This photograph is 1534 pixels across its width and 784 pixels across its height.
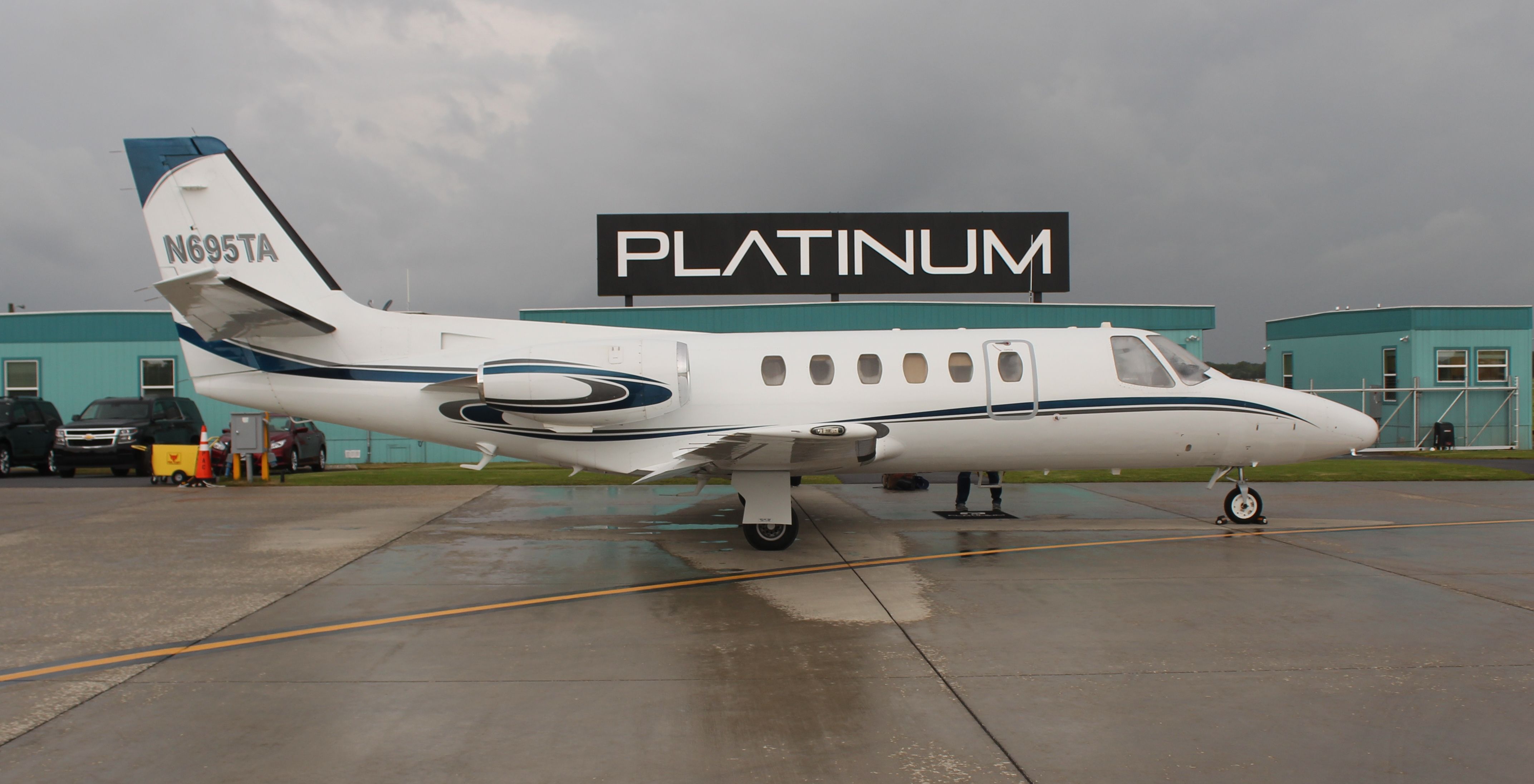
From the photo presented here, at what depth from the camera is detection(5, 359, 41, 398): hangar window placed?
26516mm

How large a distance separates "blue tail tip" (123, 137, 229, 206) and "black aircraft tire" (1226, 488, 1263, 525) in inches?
596

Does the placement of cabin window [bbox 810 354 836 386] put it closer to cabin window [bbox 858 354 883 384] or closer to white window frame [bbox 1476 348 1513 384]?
cabin window [bbox 858 354 883 384]

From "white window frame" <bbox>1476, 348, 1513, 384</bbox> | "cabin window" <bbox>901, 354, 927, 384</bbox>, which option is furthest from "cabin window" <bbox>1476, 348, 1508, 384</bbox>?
"cabin window" <bbox>901, 354, 927, 384</bbox>

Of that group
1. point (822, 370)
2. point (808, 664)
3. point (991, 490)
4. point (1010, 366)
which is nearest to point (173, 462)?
point (822, 370)

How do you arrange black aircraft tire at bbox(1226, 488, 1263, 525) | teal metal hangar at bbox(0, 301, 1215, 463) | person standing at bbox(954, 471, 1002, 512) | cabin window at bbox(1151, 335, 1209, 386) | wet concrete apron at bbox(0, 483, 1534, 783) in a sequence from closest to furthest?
wet concrete apron at bbox(0, 483, 1534, 783) < cabin window at bbox(1151, 335, 1209, 386) < black aircraft tire at bbox(1226, 488, 1263, 525) < person standing at bbox(954, 471, 1002, 512) < teal metal hangar at bbox(0, 301, 1215, 463)

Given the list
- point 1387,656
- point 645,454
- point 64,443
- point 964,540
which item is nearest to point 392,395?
point 645,454

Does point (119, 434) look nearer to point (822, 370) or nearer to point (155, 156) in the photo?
point (155, 156)

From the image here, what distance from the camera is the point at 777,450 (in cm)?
998

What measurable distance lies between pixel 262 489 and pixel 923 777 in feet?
59.7

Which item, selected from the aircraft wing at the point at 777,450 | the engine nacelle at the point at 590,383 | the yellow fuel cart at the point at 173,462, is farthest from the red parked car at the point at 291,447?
the aircraft wing at the point at 777,450

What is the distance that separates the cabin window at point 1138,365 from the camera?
37.6 feet

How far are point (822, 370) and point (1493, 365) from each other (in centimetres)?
3094

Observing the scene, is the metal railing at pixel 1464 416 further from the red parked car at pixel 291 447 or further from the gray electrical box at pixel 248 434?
the red parked car at pixel 291 447

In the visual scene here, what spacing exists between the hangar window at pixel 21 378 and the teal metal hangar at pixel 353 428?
0.04 meters
